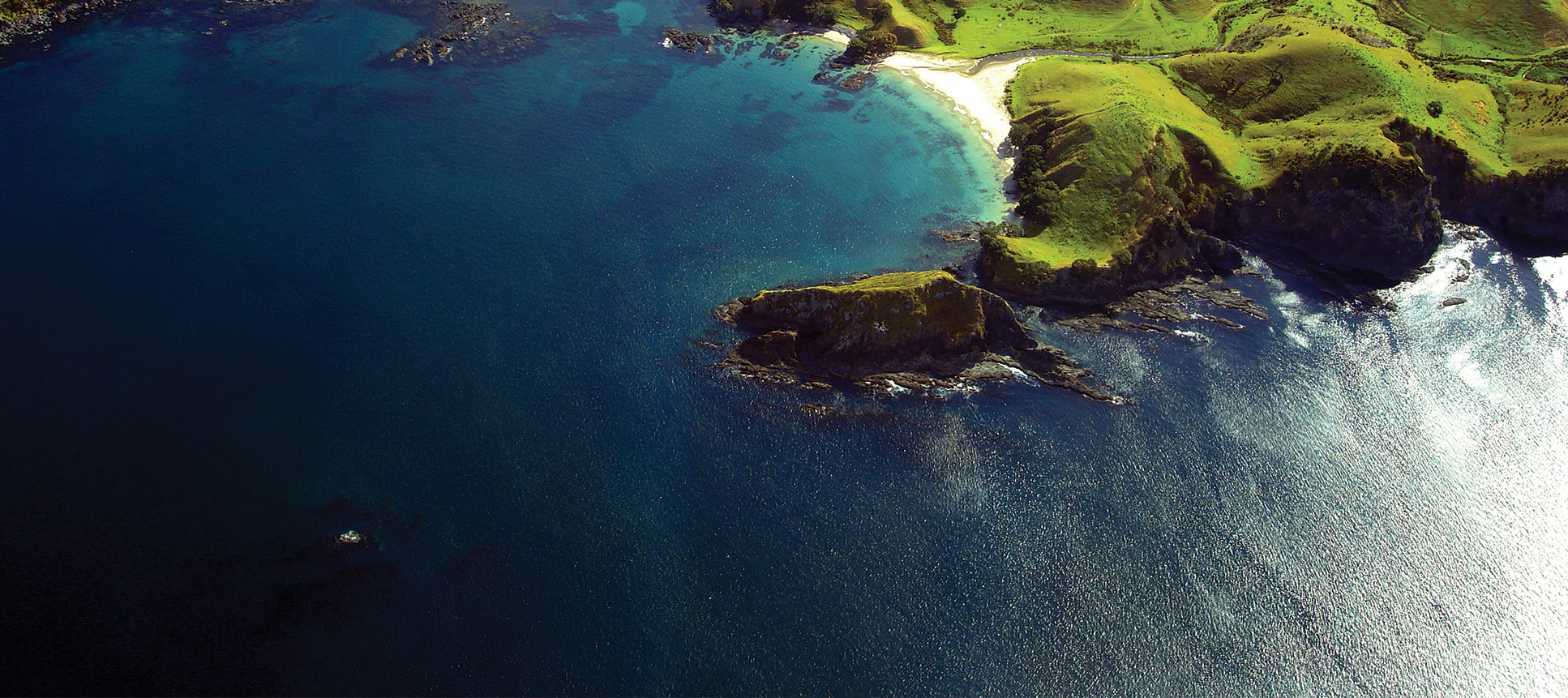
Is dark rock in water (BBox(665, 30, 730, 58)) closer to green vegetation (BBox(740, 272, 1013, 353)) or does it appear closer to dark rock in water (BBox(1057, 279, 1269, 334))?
green vegetation (BBox(740, 272, 1013, 353))

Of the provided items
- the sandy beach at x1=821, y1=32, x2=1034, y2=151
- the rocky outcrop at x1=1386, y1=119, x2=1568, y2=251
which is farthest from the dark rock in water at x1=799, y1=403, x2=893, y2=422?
the rocky outcrop at x1=1386, y1=119, x2=1568, y2=251

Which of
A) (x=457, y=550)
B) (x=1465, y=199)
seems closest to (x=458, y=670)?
(x=457, y=550)

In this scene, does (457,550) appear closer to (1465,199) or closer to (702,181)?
(702,181)

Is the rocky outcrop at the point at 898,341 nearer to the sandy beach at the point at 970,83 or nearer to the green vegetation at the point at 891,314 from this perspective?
the green vegetation at the point at 891,314

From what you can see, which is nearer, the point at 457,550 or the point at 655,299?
the point at 457,550

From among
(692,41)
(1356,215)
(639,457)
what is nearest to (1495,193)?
(1356,215)

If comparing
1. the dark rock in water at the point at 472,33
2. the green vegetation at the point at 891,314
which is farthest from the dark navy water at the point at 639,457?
the dark rock in water at the point at 472,33
